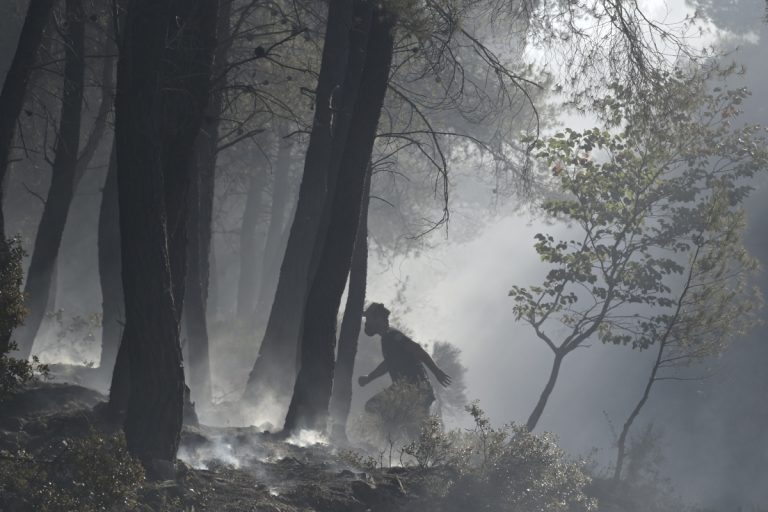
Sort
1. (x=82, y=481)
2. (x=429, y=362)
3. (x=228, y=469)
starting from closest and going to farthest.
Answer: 1. (x=82, y=481)
2. (x=228, y=469)
3. (x=429, y=362)

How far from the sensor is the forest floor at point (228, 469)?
6.56m

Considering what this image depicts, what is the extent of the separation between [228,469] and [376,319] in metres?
5.11

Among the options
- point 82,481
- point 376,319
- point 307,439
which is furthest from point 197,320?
point 82,481

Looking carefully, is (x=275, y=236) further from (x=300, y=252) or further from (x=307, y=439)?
(x=307, y=439)

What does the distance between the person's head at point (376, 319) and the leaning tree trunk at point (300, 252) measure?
97 cm

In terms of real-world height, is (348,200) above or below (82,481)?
above

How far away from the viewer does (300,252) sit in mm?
13445

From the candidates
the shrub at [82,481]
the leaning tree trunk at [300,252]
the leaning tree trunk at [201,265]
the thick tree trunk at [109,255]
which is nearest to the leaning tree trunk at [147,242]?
the shrub at [82,481]

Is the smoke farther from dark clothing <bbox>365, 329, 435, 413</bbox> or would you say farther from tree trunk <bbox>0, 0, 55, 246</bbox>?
tree trunk <bbox>0, 0, 55, 246</bbox>

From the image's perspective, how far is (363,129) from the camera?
9.73 m

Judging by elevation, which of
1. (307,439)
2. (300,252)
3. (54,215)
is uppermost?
(300,252)

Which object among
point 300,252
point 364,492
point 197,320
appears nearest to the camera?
point 364,492

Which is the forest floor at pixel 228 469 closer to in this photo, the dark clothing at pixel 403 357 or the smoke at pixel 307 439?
the smoke at pixel 307 439

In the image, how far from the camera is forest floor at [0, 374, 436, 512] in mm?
6562
